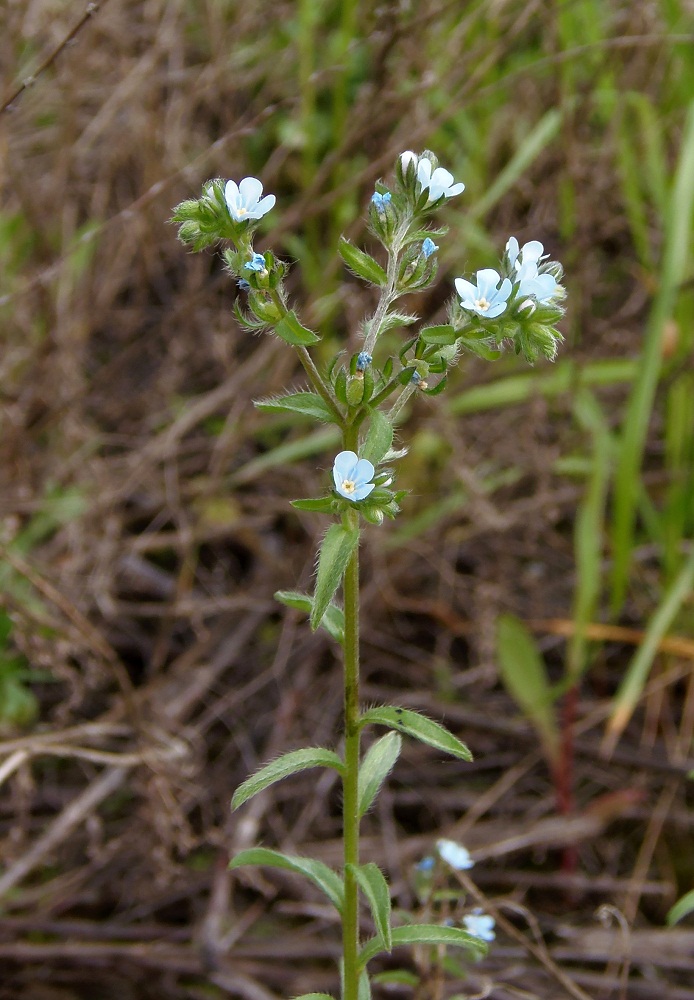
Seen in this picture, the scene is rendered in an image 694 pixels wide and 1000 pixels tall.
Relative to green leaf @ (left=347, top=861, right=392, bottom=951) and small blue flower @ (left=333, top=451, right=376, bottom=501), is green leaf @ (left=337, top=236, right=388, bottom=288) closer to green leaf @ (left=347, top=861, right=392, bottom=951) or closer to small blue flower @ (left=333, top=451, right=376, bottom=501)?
small blue flower @ (left=333, top=451, right=376, bottom=501)

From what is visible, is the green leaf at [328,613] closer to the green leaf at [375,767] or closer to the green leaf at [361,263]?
the green leaf at [375,767]

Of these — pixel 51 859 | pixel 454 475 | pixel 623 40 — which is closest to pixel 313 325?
pixel 454 475

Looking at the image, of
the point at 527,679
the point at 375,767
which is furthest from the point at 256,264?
the point at 527,679

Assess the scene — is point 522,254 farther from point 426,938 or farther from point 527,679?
point 527,679

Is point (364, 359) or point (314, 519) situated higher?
point (314, 519)

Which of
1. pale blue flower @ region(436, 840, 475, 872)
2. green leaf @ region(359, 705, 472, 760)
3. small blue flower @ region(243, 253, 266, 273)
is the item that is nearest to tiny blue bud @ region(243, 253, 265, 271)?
small blue flower @ region(243, 253, 266, 273)

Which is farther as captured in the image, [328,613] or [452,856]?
[452,856]

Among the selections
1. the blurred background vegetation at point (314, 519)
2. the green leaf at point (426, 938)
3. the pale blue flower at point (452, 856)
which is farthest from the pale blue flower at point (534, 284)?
the blurred background vegetation at point (314, 519)
